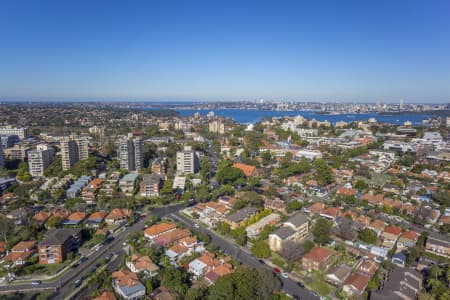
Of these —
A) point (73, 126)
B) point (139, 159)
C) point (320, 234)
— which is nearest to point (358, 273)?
point (320, 234)

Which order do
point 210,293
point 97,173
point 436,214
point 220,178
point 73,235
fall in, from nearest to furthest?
point 210,293, point 73,235, point 436,214, point 220,178, point 97,173

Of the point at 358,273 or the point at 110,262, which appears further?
the point at 110,262

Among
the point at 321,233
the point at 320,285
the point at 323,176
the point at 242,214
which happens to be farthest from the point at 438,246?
the point at 323,176

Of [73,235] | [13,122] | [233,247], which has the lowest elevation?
[233,247]

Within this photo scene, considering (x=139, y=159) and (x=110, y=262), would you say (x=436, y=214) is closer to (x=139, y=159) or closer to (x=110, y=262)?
(x=110, y=262)

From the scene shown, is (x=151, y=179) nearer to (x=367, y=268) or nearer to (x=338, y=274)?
(x=338, y=274)

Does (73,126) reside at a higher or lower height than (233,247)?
higher

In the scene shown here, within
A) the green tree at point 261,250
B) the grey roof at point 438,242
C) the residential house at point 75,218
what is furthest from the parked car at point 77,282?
the grey roof at point 438,242
